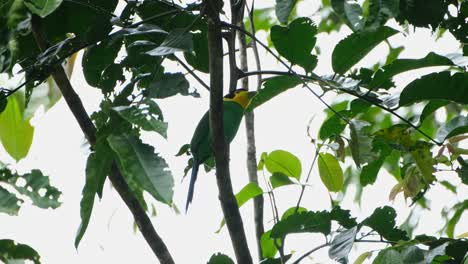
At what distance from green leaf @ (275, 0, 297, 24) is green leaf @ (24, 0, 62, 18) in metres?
0.29

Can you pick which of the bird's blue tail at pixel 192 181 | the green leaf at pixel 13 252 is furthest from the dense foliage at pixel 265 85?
the bird's blue tail at pixel 192 181

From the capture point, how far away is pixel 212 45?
1172 mm

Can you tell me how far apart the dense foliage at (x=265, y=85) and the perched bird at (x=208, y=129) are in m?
0.67

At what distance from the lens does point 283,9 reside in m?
0.96

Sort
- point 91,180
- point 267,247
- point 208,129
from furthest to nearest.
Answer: point 208,129 < point 267,247 < point 91,180

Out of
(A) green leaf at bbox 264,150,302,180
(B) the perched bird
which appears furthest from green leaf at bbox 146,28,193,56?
(B) the perched bird

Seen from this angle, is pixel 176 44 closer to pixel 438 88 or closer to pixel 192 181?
pixel 438 88

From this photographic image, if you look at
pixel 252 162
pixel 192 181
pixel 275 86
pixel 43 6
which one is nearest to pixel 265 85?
pixel 275 86

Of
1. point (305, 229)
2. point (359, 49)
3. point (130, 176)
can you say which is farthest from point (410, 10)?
point (130, 176)

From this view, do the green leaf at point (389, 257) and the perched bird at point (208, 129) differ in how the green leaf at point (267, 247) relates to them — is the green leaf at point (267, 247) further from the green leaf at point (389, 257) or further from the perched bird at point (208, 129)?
the perched bird at point (208, 129)

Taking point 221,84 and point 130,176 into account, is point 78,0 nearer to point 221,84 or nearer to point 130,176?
point 221,84

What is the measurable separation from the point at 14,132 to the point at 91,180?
66 centimetres

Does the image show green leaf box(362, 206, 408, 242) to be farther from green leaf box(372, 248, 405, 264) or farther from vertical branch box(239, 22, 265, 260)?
vertical branch box(239, 22, 265, 260)

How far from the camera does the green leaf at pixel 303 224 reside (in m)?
1.21
